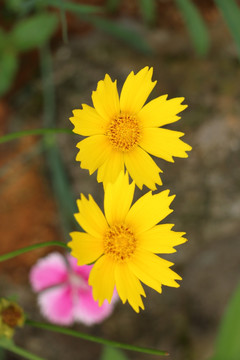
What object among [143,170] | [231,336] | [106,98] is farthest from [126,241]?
[231,336]

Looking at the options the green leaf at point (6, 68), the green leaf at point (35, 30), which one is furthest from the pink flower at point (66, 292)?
the green leaf at point (35, 30)

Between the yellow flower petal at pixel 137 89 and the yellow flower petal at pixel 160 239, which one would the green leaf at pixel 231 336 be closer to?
the yellow flower petal at pixel 160 239

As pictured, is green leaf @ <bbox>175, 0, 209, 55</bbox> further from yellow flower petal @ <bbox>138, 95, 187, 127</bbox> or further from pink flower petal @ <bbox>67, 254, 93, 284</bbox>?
pink flower petal @ <bbox>67, 254, 93, 284</bbox>

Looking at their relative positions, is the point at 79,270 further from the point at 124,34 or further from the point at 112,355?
the point at 124,34

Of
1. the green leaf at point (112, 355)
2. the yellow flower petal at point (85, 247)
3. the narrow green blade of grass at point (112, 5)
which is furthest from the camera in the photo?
the narrow green blade of grass at point (112, 5)

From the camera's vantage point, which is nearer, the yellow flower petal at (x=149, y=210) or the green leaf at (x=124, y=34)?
the yellow flower petal at (x=149, y=210)
